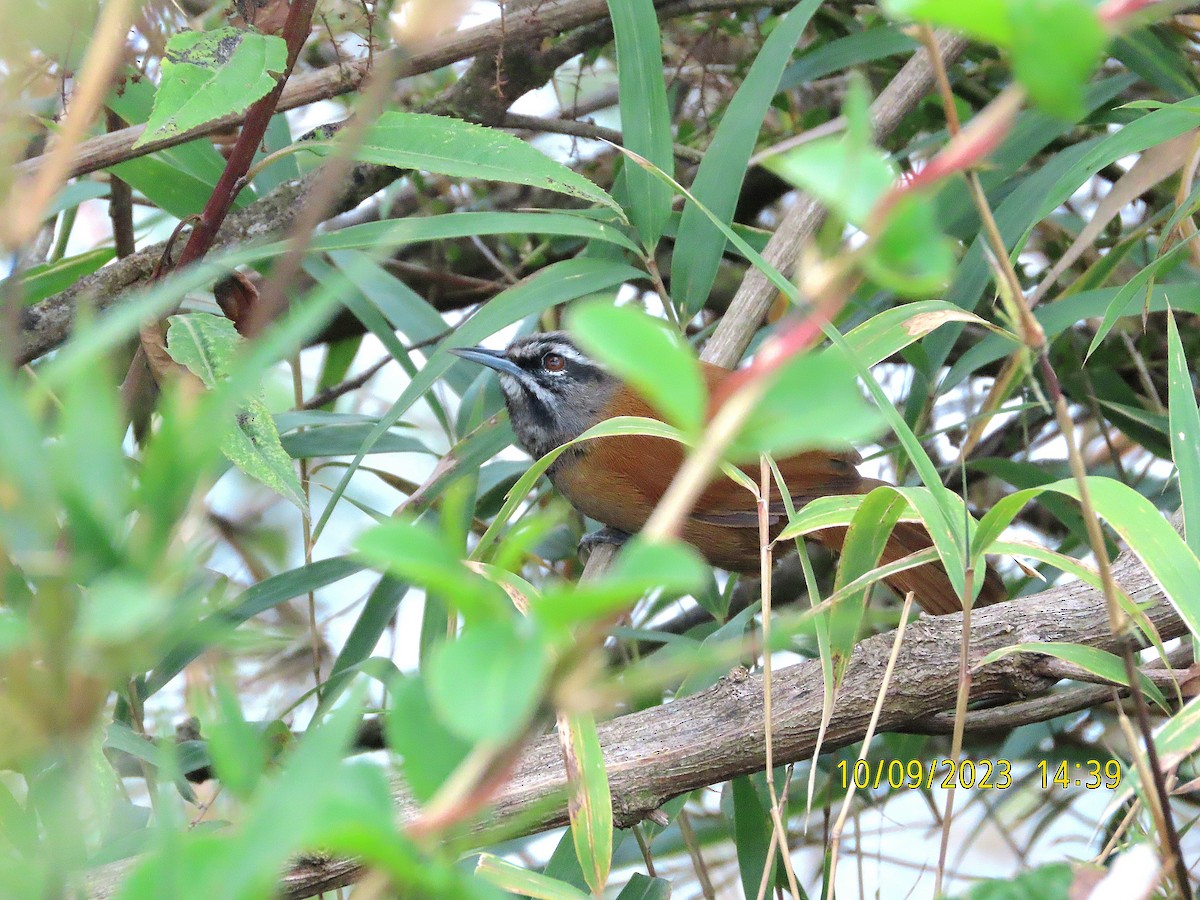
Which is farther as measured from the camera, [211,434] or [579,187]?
[579,187]

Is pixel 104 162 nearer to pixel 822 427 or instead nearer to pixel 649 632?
pixel 649 632

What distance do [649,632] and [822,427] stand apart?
2.60 meters

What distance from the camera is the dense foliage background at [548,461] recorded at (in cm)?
66

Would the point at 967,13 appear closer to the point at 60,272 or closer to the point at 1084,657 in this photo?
the point at 1084,657

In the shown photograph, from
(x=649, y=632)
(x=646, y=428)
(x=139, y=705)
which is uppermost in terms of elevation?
(x=646, y=428)

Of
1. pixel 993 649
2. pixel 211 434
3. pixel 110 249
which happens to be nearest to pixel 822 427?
pixel 211 434

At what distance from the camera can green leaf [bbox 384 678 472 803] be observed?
2.29ft

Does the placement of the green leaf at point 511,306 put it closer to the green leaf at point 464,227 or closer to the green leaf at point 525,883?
the green leaf at point 464,227

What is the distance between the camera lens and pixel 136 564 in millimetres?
690

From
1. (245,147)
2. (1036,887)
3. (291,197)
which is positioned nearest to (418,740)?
(1036,887)

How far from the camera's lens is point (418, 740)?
707 mm

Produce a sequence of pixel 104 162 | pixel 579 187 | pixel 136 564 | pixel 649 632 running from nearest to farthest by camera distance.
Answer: pixel 136 564
pixel 579 187
pixel 104 162
pixel 649 632

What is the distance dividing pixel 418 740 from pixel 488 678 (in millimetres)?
125

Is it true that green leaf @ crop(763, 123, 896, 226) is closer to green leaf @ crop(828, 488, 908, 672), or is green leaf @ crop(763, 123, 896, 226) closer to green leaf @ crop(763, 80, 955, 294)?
green leaf @ crop(763, 80, 955, 294)
